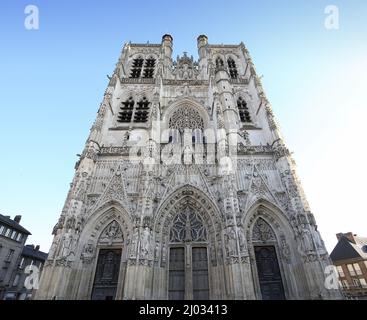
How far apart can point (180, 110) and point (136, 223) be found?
11220 mm

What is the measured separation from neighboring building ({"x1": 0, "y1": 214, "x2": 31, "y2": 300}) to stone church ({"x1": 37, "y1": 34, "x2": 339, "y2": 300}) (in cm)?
1557

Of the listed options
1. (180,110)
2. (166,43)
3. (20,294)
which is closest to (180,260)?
(180,110)

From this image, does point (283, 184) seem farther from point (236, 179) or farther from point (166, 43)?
point (166, 43)

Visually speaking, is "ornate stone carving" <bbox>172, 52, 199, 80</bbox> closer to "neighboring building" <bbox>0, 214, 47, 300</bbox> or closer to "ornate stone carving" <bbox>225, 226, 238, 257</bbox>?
"ornate stone carving" <bbox>225, 226, 238, 257</bbox>

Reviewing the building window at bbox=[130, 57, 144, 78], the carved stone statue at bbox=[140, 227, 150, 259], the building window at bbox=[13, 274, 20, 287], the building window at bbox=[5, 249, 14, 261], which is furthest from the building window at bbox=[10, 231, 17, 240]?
the building window at bbox=[130, 57, 144, 78]

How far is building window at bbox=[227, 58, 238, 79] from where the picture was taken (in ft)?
74.6

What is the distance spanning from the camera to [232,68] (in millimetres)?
23469

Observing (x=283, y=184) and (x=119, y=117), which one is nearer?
(x=283, y=184)

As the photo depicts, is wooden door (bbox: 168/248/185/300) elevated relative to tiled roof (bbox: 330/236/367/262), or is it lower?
lower

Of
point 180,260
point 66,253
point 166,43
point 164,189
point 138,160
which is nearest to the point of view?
point 66,253

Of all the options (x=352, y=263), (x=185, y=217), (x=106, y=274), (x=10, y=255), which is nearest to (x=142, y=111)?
(x=185, y=217)

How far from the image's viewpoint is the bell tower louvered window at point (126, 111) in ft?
57.4

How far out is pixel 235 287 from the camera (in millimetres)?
9016

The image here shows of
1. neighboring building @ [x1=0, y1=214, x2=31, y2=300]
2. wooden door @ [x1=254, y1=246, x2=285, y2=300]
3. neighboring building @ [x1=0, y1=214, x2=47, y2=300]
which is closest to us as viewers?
wooden door @ [x1=254, y1=246, x2=285, y2=300]
